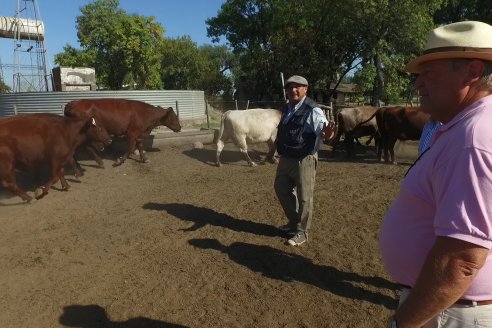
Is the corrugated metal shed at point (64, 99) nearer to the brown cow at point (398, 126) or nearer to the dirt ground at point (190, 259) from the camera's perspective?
the dirt ground at point (190, 259)

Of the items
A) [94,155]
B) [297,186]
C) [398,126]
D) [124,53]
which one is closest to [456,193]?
[297,186]

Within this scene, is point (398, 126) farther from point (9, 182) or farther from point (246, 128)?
point (9, 182)

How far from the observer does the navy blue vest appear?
4703 millimetres

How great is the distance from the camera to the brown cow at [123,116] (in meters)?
10.0

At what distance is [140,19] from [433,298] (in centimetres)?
2468

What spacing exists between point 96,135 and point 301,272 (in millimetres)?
6349

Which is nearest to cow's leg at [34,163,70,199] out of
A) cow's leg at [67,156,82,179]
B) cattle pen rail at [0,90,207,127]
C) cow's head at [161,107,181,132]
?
cow's leg at [67,156,82,179]

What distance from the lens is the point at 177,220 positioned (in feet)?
20.0

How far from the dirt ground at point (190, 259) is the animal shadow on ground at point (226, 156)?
2.50 m

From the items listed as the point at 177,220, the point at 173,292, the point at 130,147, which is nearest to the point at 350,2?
the point at 130,147

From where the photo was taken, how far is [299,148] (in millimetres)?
4734

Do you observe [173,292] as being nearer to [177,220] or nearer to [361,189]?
[177,220]

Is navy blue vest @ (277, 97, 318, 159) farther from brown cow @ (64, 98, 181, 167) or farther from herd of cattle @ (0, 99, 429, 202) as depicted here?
brown cow @ (64, 98, 181, 167)

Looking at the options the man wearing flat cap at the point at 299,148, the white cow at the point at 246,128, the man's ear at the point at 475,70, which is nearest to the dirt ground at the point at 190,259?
the man wearing flat cap at the point at 299,148
